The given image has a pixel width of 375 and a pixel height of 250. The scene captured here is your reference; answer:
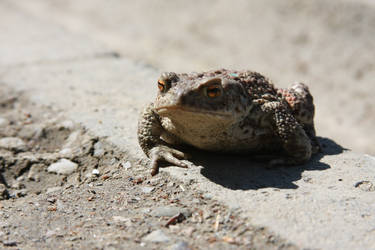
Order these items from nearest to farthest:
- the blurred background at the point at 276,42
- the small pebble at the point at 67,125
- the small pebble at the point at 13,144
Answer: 1. the small pebble at the point at 13,144
2. the small pebble at the point at 67,125
3. the blurred background at the point at 276,42

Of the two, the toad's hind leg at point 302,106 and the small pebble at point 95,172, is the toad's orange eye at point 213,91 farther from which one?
the small pebble at point 95,172

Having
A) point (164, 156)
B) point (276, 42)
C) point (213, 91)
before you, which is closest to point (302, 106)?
point (213, 91)

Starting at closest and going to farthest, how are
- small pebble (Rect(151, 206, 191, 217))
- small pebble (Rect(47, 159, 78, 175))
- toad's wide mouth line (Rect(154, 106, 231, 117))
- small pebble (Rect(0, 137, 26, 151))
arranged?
small pebble (Rect(151, 206, 191, 217))
toad's wide mouth line (Rect(154, 106, 231, 117))
small pebble (Rect(47, 159, 78, 175))
small pebble (Rect(0, 137, 26, 151))

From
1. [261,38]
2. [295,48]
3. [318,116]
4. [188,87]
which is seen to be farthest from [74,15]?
[188,87]

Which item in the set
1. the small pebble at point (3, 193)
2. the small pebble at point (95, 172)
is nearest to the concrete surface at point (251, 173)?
the small pebble at point (95, 172)

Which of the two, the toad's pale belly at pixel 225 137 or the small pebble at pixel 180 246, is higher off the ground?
the toad's pale belly at pixel 225 137

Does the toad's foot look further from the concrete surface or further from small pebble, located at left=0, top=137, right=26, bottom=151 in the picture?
small pebble, located at left=0, top=137, right=26, bottom=151

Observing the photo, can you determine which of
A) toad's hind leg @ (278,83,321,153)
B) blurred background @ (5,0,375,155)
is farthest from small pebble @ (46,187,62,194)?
blurred background @ (5,0,375,155)
